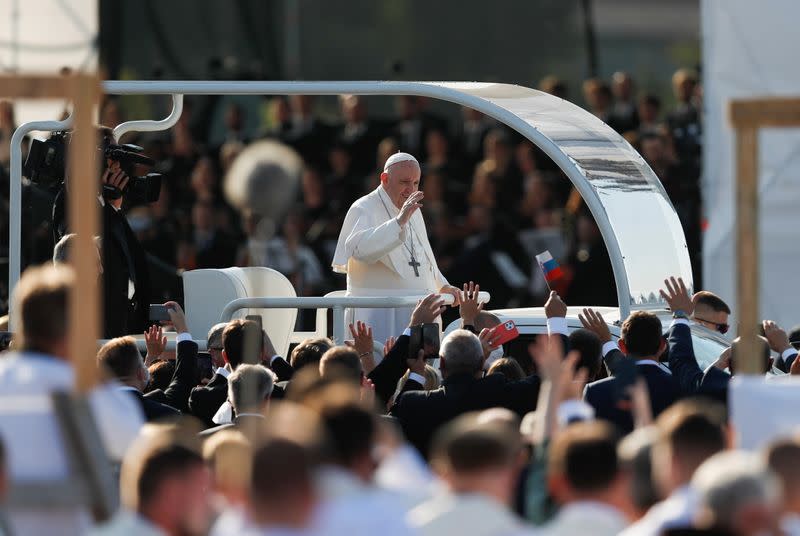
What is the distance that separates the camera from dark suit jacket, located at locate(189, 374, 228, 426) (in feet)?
27.3

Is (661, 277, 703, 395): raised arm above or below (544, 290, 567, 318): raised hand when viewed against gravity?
below

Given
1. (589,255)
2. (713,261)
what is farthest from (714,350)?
(589,255)

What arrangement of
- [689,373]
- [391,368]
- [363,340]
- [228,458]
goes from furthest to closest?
[363,340], [391,368], [689,373], [228,458]

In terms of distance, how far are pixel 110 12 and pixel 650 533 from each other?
14.0m

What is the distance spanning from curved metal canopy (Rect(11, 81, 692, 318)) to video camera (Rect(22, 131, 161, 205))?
352 mm

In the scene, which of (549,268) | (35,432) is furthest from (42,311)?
(549,268)

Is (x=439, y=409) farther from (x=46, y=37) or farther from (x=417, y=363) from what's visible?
(x=46, y=37)

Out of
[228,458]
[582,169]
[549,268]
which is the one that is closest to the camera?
[228,458]

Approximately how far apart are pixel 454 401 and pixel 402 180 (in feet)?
9.32

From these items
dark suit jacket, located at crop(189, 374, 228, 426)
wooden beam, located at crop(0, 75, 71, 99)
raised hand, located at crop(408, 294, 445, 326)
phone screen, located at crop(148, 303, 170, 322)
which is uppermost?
wooden beam, located at crop(0, 75, 71, 99)

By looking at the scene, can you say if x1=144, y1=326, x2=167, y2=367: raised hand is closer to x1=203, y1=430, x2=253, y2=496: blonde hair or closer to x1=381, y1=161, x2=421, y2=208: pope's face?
x1=381, y1=161, x2=421, y2=208: pope's face

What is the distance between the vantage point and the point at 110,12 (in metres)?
18.1

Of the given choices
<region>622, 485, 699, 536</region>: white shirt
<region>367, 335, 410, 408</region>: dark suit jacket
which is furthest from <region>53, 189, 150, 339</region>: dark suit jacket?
<region>622, 485, 699, 536</region>: white shirt

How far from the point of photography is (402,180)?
34.1 feet
